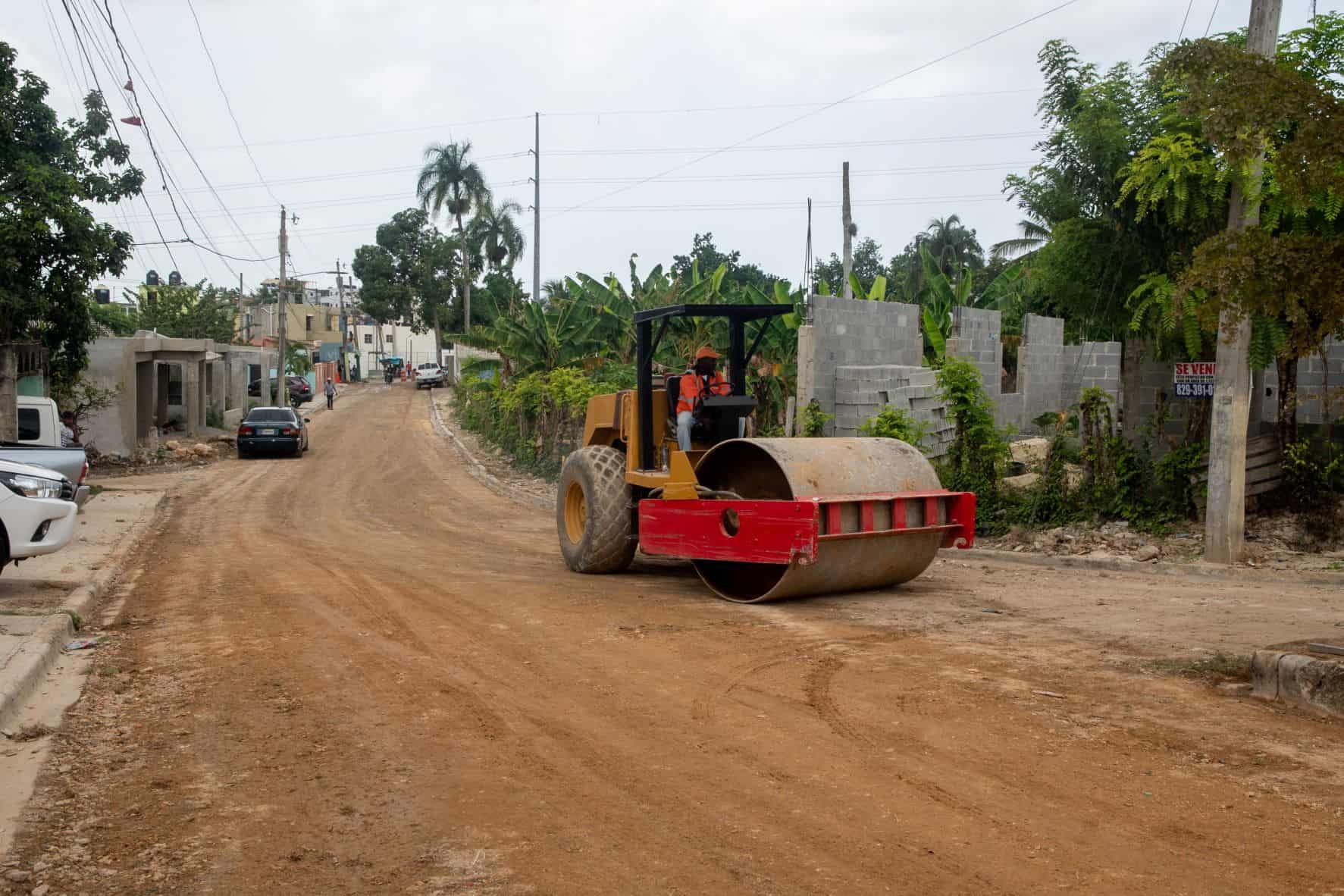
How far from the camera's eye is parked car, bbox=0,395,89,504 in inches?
573

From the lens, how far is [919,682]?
6895 mm

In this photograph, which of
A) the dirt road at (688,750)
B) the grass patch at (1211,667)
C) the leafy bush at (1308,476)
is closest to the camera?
the dirt road at (688,750)

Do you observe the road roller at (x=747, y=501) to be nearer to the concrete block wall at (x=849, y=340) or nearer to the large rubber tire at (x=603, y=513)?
the large rubber tire at (x=603, y=513)

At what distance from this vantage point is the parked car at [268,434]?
32.3m

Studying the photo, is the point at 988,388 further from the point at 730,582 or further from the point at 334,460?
the point at 334,460

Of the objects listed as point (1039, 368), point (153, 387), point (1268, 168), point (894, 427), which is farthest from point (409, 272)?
point (1268, 168)

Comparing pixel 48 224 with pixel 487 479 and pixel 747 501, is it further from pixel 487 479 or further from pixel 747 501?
pixel 747 501

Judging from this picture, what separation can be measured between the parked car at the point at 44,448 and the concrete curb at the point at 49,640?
4.34ft

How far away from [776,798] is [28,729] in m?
4.13

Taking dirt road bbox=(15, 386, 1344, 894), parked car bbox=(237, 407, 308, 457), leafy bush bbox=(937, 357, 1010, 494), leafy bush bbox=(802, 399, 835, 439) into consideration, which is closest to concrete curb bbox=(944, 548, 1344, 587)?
dirt road bbox=(15, 386, 1344, 894)

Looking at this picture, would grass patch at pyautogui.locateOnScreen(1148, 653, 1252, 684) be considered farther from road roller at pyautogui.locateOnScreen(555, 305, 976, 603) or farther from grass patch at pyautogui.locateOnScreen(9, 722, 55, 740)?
grass patch at pyautogui.locateOnScreen(9, 722, 55, 740)

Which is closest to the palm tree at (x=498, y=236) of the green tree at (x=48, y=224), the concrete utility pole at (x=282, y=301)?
the concrete utility pole at (x=282, y=301)

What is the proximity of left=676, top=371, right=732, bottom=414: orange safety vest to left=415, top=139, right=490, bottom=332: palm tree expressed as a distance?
63790mm

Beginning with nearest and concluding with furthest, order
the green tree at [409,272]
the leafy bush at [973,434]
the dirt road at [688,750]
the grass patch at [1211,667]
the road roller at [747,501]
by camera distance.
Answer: the dirt road at [688,750], the grass patch at [1211,667], the road roller at [747,501], the leafy bush at [973,434], the green tree at [409,272]
